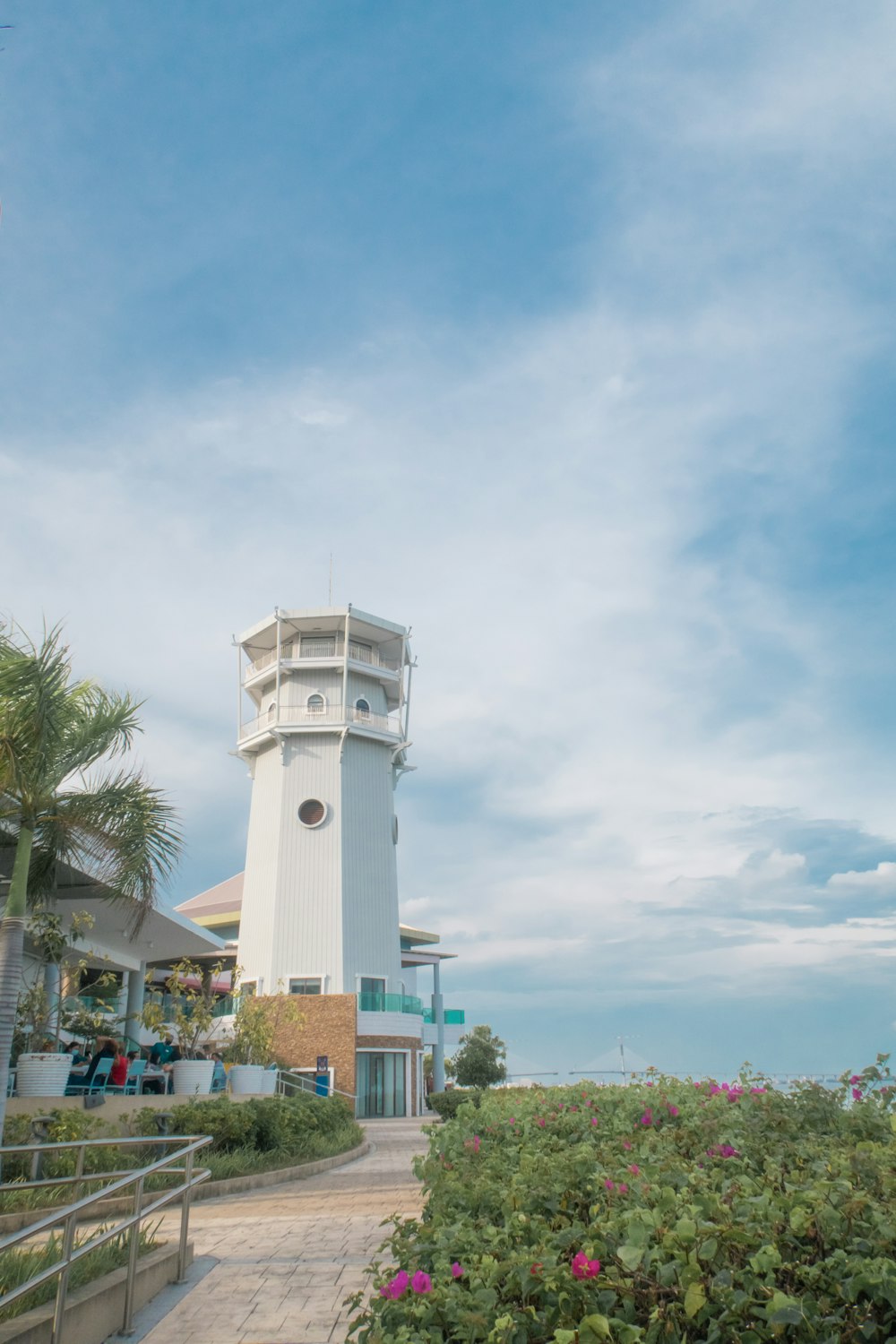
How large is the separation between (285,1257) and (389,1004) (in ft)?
89.9

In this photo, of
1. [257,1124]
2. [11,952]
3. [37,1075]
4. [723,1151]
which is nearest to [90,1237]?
[723,1151]

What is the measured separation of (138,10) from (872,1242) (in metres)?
7.67

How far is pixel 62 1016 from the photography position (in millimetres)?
14914

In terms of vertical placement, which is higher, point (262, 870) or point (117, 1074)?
point (262, 870)

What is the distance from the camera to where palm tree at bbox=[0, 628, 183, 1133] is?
10.6 meters

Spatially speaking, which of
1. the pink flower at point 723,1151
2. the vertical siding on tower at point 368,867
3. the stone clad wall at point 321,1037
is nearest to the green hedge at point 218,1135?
the pink flower at point 723,1151

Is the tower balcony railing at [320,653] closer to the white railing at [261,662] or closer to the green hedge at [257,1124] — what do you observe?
the white railing at [261,662]

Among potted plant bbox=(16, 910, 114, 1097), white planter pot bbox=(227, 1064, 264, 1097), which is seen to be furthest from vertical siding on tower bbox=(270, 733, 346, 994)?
potted plant bbox=(16, 910, 114, 1097)

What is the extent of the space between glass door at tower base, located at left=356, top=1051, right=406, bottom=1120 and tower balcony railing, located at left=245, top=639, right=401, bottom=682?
14.3 meters

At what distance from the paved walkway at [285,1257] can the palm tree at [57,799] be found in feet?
9.36

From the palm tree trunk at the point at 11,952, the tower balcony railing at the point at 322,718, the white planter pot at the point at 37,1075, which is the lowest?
the white planter pot at the point at 37,1075

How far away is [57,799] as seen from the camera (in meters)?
11.3

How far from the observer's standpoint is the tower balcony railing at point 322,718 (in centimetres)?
3750

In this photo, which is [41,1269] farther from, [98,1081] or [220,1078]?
[220,1078]
